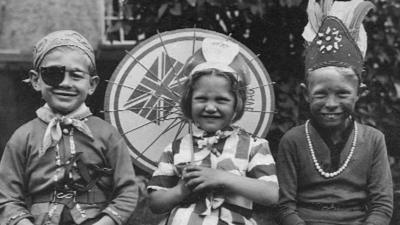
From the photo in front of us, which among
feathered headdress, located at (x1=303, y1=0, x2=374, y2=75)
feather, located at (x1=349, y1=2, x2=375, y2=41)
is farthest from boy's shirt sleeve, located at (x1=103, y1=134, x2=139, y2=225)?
feather, located at (x1=349, y1=2, x2=375, y2=41)

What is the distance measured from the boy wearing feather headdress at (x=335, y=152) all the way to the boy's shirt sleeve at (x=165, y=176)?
1.80ft

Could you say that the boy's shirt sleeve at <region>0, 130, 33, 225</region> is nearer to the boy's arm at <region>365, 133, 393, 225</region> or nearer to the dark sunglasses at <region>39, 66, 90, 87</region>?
the dark sunglasses at <region>39, 66, 90, 87</region>

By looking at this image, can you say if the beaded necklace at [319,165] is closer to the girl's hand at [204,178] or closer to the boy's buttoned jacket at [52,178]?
the girl's hand at [204,178]

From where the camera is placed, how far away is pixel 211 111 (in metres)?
3.40

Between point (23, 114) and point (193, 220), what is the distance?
14.3 feet

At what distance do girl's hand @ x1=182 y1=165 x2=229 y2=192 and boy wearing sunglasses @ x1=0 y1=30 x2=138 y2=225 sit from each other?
320 mm

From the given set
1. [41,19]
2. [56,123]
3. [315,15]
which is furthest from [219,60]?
[41,19]

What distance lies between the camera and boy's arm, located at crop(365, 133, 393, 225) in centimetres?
348

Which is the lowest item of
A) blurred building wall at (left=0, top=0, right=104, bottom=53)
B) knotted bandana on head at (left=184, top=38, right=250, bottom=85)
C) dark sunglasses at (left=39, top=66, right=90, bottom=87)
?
dark sunglasses at (left=39, top=66, right=90, bottom=87)

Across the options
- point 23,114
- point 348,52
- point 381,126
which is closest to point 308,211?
point 348,52

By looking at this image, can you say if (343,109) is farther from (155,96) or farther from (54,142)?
(54,142)

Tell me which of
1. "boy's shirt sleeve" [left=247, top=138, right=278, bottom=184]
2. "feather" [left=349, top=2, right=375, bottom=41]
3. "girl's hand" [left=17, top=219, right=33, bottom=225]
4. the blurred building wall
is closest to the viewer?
"girl's hand" [left=17, top=219, right=33, bottom=225]

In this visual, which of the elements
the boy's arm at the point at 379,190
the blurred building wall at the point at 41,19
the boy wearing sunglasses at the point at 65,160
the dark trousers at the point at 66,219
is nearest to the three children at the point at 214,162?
the boy wearing sunglasses at the point at 65,160

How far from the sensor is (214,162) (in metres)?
3.40
